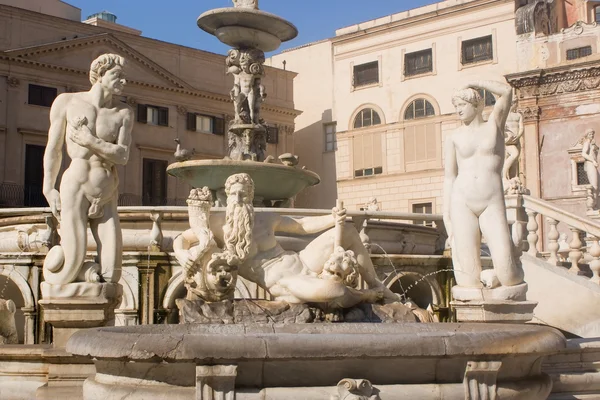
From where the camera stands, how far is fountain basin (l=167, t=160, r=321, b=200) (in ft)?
39.8

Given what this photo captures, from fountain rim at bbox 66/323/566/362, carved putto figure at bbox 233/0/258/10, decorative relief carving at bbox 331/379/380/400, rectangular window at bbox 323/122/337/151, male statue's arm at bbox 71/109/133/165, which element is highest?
rectangular window at bbox 323/122/337/151

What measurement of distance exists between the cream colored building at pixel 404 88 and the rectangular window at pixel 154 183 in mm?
7401

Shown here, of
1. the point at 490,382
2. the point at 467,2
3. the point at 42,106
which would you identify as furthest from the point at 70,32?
the point at 490,382

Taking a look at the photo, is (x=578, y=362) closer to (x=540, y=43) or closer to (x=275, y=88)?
(x=540, y=43)

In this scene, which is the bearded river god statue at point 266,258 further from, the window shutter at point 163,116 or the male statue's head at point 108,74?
the window shutter at point 163,116

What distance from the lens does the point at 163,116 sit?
136 feet

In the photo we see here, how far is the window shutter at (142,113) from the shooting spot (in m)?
40.3

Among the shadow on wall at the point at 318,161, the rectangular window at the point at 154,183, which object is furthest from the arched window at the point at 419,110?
the rectangular window at the point at 154,183

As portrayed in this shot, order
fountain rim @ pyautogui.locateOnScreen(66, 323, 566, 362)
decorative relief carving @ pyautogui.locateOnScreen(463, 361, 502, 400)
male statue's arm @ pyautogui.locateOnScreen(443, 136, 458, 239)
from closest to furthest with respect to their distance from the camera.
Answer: fountain rim @ pyautogui.locateOnScreen(66, 323, 566, 362) < decorative relief carving @ pyautogui.locateOnScreen(463, 361, 502, 400) < male statue's arm @ pyautogui.locateOnScreen(443, 136, 458, 239)

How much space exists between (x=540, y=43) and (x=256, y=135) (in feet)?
76.8

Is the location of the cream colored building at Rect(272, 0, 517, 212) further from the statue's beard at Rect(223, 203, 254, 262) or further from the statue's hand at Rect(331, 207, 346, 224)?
the statue's beard at Rect(223, 203, 254, 262)

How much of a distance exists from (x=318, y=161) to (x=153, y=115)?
984cm

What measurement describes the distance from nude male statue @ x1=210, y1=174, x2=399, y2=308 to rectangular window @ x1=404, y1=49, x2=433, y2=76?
33.8m

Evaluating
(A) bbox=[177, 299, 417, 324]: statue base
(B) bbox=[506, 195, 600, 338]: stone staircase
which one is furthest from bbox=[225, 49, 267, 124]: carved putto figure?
(A) bbox=[177, 299, 417, 324]: statue base
